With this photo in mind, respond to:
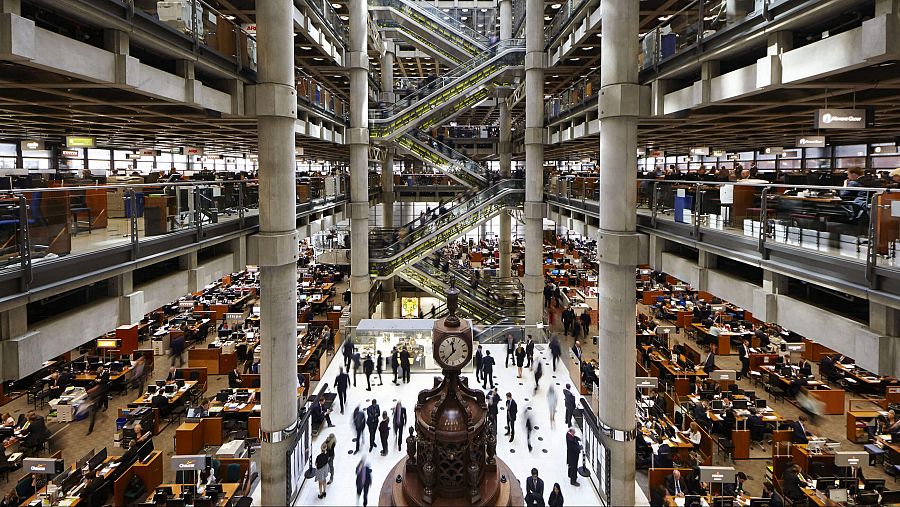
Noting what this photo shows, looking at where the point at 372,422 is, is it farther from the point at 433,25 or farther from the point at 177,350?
the point at 433,25

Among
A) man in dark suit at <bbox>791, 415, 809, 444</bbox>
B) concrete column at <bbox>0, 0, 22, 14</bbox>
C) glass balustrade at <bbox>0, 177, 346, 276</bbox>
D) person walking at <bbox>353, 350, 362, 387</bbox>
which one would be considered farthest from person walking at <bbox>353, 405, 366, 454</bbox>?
man in dark suit at <bbox>791, 415, 809, 444</bbox>

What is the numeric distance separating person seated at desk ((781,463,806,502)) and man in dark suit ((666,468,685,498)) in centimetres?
203

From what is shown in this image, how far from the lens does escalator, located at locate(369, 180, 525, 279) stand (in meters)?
23.5

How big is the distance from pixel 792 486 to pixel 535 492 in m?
5.41

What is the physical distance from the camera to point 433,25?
24672 mm

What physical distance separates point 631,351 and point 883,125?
11306mm

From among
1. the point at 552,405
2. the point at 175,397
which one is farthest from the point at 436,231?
the point at 175,397

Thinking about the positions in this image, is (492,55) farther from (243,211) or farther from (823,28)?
(823,28)

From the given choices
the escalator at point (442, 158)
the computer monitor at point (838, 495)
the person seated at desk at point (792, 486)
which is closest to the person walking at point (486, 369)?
the person seated at desk at point (792, 486)

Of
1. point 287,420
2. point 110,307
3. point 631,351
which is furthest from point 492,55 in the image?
point 110,307

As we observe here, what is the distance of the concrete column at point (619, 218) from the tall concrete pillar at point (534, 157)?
10007 mm

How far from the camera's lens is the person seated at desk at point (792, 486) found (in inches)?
432

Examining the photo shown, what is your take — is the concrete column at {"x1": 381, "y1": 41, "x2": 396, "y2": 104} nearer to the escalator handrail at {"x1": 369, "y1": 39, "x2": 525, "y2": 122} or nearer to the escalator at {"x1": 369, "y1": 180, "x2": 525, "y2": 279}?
the escalator handrail at {"x1": 369, "y1": 39, "x2": 525, "y2": 122}

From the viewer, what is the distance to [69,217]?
22.1ft
